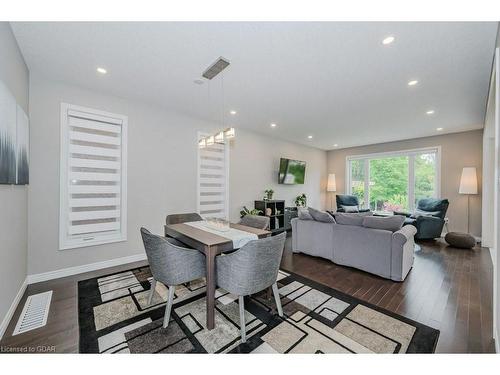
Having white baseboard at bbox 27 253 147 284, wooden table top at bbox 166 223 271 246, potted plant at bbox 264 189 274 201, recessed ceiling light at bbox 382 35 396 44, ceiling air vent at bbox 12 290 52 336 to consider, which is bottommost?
ceiling air vent at bbox 12 290 52 336

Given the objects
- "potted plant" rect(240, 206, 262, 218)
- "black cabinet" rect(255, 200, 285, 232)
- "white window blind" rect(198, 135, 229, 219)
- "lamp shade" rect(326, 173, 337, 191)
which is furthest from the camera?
"lamp shade" rect(326, 173, 337, 191)

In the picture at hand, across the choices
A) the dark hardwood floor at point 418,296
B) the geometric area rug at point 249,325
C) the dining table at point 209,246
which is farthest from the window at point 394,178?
the dining table at point 209,246

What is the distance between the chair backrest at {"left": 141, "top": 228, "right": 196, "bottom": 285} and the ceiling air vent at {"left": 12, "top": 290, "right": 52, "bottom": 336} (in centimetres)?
115

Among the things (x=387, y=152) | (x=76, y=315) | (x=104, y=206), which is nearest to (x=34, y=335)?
(x=76, y=315)

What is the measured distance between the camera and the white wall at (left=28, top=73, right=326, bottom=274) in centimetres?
280

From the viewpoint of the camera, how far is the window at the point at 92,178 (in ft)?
9.77

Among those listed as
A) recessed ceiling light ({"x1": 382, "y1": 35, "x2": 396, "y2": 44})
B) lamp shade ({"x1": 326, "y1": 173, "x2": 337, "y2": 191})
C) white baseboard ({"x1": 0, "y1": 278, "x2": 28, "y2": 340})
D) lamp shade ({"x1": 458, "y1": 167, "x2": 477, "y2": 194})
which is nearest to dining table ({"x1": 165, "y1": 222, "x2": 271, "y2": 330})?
white baseboard ({"x1": 0, "y1": 278, "x2": 28, "y2": 340})

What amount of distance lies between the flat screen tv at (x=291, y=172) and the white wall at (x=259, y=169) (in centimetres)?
16

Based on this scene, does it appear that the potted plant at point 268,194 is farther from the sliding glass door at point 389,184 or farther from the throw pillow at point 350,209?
the sliding glass door at point 389,184

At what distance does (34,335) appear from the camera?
1.76 m

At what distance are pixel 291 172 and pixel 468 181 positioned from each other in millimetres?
4048

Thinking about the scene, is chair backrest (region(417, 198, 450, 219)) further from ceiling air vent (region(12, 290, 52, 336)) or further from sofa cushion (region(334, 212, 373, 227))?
ceiling air vent (region(12, 290, 52, 336))

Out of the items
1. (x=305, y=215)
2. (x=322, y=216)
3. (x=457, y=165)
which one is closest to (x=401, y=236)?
(x=322, y=216)

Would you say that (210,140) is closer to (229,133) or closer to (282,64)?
(229,133)
